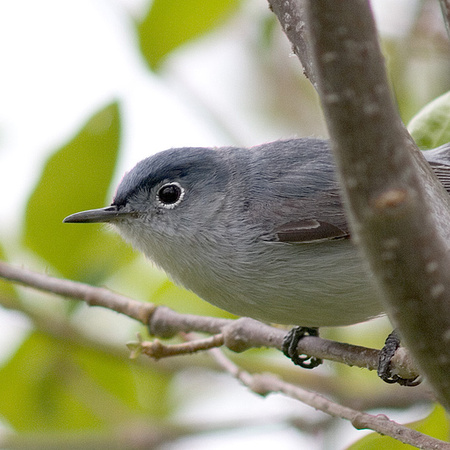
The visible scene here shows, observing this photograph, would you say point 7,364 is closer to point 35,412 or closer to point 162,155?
point 35,412

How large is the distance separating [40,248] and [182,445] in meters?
1.18

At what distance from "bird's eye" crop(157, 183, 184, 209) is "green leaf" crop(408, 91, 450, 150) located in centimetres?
95

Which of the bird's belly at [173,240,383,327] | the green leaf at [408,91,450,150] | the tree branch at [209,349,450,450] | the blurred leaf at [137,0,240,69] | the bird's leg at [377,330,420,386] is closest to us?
the tree branch at [209,349,450,450]

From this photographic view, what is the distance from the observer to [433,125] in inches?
92.3

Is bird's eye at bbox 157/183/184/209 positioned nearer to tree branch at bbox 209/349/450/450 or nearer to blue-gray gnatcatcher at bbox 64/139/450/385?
blue-gray gnatcatcher at bbox 64/139/450/385

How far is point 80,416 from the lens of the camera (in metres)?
3.21

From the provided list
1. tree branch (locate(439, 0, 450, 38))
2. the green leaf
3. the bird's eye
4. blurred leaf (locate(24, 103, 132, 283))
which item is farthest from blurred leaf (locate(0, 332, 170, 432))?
tree branch (locate(439, 0, 450, 38))

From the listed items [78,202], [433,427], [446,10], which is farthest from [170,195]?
[446,10]

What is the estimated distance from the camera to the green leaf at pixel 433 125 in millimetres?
2312

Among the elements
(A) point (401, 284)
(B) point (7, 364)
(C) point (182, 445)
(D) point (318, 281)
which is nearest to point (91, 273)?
(B) point (7, 364)

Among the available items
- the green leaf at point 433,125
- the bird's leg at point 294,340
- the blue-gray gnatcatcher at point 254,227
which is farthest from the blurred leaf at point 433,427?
the green leaf at point 433,125

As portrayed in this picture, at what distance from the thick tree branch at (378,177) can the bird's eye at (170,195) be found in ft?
5.57

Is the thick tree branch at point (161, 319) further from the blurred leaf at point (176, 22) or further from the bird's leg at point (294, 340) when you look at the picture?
the blurred leaf at point (176, 22)

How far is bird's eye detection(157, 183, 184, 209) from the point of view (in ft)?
8.71
